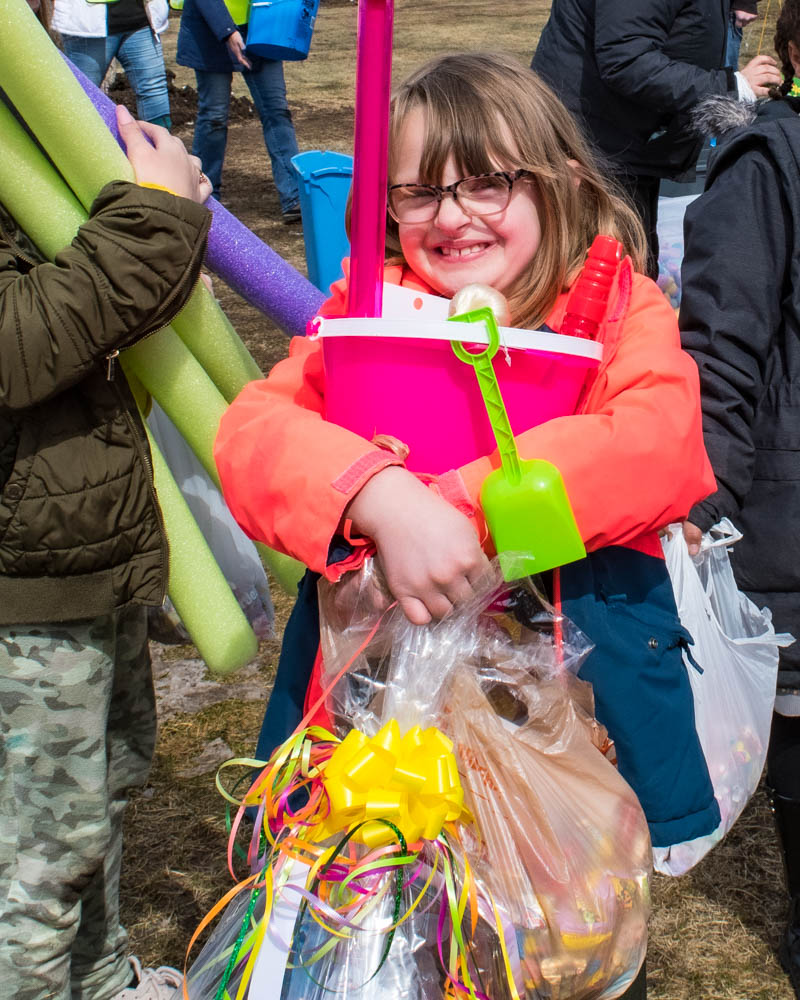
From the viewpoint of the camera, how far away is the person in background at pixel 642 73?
11.6ft

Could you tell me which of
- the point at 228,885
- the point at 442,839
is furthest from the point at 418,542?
the point at 228,885

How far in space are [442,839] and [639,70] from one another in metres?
3.05

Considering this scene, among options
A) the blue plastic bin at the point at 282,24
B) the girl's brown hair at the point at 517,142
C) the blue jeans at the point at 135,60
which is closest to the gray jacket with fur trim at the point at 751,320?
the girl's brown hair at the point at 517,142

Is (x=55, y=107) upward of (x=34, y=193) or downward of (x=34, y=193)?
upward

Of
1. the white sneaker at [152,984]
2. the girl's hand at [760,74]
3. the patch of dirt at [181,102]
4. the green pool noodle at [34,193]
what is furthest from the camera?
the patch of dirt at [181,102]

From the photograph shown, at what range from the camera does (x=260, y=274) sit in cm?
168

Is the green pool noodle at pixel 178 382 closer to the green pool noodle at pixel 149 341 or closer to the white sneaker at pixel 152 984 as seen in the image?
the green pool noodle at pixel 149 341

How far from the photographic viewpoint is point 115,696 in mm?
1767

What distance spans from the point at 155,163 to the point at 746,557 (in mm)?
1070

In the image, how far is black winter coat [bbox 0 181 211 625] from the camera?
1.36 meters

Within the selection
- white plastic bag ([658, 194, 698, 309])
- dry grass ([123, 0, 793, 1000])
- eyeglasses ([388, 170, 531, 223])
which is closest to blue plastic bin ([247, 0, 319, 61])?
white plastic bag ([658, 194, 698, 309])

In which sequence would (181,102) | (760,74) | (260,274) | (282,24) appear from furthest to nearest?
(181,102) < (282,24) < (760,74) < (260,274)

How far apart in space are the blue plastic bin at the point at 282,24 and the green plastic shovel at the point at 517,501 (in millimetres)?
5304

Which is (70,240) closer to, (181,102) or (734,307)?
(734,307)
